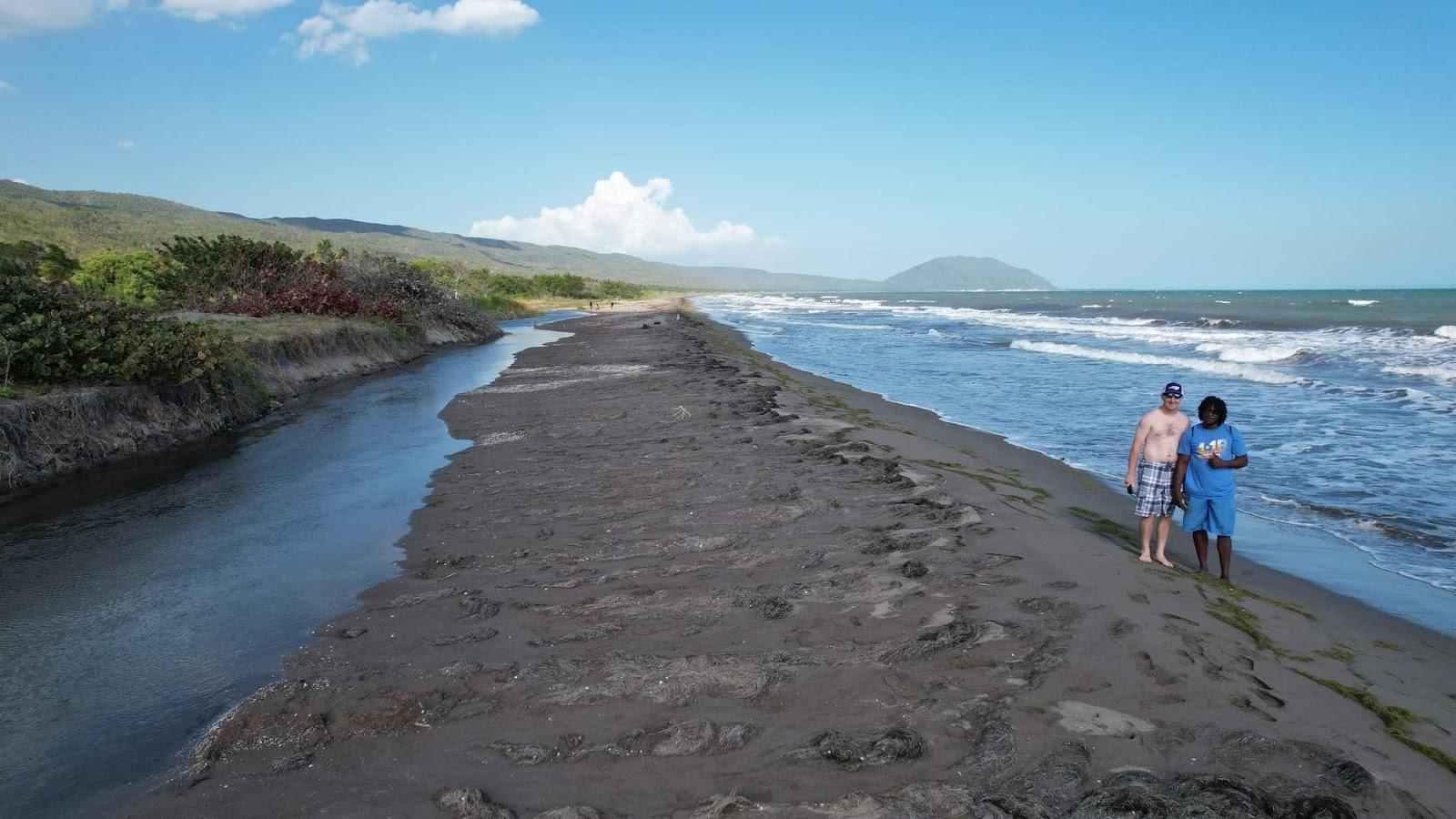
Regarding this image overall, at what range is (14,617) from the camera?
219 inches

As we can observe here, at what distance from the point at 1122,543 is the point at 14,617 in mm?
8719

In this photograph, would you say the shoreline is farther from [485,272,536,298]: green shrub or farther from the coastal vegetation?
[485,272,536,298]: green shrub

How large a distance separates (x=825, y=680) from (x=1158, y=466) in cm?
410

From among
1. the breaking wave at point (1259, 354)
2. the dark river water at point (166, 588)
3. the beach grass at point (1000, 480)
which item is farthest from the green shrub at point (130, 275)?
the breaking wave at point (1259, 354)

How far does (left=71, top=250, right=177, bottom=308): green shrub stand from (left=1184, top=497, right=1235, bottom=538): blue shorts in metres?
23.3

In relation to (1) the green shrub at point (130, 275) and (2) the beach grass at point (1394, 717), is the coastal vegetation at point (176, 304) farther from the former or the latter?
(2) the beach grass at point (1394, 717)

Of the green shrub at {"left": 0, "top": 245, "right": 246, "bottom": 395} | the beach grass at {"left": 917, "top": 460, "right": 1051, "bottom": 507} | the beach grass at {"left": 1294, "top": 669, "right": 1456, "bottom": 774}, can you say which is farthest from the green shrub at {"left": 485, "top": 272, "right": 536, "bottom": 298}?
the beach grass at {"left": 1294, "top": 669, "right": 1456, "bottom": 774}

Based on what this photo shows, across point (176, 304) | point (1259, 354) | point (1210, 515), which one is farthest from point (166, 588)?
point (1259, 354)

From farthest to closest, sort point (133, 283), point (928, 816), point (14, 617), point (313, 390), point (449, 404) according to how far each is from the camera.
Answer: point (133, 283) → point (313, 390) → point (449, 404) → point (14, 617) → point (928, 816)

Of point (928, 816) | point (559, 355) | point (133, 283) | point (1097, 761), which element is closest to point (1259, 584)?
point (1097, 761)

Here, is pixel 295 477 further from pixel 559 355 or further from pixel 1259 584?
pixel 559 355

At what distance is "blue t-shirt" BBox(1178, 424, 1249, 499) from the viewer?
622 centimetres

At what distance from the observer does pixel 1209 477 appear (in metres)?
6.32

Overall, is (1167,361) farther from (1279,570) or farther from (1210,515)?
(1210,515)
